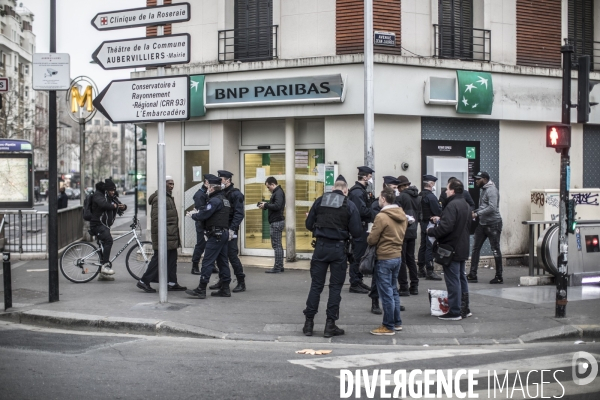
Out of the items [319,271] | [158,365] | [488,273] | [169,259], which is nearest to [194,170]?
[169,259]

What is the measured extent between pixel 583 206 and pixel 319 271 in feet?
29.1

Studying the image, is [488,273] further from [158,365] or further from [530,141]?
[158,365]

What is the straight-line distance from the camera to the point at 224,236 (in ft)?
37.2

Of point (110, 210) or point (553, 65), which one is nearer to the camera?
point (110, 210)

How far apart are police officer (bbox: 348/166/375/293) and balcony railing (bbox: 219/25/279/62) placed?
17.4ft

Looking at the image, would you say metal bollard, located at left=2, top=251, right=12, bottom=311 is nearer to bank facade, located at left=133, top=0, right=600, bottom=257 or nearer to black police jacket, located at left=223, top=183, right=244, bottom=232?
black police jacket, located at left=223, top=183, right=244, bottom=232

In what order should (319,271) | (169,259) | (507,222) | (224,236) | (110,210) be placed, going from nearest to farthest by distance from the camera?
(319,271)
(224,236)
(169,259)
(110,210)
(507,222)

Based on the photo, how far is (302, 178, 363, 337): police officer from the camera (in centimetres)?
882

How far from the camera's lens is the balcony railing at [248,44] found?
15.6m

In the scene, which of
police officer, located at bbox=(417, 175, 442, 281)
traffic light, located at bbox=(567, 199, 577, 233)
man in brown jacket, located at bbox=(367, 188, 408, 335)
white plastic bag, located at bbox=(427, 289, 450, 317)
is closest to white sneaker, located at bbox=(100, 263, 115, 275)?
police officer, located at bbox=(417, 175, 442, 281)

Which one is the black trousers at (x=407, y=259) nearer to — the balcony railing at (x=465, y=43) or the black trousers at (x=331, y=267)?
the black trousers at (x=331, y=267)

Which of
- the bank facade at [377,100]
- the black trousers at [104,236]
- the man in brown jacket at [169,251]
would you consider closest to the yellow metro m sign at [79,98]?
the bank facade at [377,100]

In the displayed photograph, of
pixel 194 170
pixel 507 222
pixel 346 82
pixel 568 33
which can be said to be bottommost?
pixel 507 222

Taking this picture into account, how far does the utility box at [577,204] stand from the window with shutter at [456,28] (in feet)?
11.4
